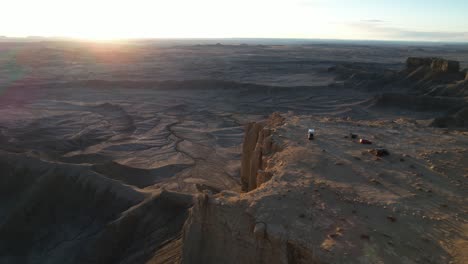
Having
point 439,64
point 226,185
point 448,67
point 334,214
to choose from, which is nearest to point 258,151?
point 334,214

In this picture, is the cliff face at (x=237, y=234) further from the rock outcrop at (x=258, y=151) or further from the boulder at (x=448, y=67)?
the boulder at (x=448, y=67)

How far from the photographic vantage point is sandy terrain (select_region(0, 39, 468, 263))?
752 centimetres

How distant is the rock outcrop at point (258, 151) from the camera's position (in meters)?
12.1

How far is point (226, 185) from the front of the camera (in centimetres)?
2175

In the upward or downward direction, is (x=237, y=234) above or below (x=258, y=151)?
below

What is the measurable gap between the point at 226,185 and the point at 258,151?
895 cm

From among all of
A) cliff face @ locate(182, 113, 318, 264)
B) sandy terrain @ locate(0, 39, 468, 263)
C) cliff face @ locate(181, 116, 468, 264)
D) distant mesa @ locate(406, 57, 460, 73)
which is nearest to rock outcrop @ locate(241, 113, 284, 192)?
sandy terrain @ locate(0, 39, 468, 263)

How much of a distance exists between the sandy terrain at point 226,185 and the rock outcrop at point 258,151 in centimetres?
14

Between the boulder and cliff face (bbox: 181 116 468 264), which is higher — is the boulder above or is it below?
above

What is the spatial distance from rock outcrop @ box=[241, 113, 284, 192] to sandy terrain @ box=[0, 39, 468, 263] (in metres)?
0.14

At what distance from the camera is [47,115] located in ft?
124

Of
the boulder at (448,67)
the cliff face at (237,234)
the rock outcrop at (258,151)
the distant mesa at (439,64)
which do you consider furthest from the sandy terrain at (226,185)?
the distant mesa at (439,64)

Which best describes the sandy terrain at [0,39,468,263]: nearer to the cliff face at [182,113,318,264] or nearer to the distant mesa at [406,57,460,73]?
the cliff face at [182,113,318,264]

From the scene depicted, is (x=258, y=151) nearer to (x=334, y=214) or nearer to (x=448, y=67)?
(x=334, y=214)
